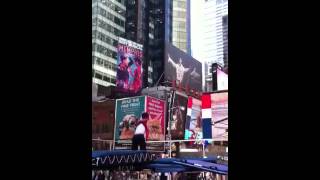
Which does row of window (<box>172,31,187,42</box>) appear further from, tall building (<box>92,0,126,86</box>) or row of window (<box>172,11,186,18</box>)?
tall building (<box>92,0,126,86</box>)

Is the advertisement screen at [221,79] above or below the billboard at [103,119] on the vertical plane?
above

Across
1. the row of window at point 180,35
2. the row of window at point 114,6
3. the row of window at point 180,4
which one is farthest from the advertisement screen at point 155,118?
the row of window at point 180,4

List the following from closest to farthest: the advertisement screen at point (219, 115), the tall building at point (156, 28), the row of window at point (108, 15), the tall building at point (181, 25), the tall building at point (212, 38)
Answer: the advertisement screen at point (219, 115) < the row of window at point (108, 15) < the tall building at point (212, 38) < the tall building at point (156, 28) < the tall building at point (181, 25)

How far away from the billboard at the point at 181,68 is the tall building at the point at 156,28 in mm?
130

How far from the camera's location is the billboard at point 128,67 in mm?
7426

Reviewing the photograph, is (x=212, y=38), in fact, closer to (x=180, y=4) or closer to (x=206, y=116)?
(x=180, y=4)

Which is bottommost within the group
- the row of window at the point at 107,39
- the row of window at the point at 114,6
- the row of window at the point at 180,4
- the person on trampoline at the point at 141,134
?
the person on trampoline at the point at 141,134

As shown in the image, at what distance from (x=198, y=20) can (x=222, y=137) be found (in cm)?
263

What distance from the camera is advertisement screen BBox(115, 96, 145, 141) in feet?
23.9

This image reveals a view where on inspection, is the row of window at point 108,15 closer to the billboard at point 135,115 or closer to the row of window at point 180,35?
the row of window at point 180,35
